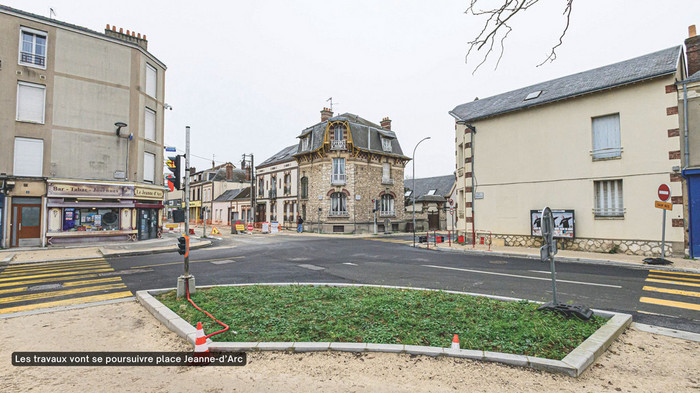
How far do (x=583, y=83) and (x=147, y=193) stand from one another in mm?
25532

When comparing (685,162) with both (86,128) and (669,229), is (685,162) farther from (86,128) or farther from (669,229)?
(86,128)

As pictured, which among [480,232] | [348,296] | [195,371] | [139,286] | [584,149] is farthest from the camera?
[480,232]

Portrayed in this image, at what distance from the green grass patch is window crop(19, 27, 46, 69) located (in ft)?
63.6

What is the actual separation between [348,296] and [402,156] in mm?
30584

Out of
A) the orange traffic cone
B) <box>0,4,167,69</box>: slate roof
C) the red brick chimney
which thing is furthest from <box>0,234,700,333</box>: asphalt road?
<box>0,4,167,69</box>: slate roof

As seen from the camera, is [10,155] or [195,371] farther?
[10,155]

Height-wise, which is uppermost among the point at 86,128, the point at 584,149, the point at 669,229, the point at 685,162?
the point at 86,128

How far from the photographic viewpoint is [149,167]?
21.8m

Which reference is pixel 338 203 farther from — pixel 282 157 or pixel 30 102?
pixel 30 102

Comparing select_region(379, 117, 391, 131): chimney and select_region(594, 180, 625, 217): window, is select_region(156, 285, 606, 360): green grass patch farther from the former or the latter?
select_region(379, 117, 391, 131): chimney

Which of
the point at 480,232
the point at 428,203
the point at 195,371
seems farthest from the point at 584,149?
the point at 428,203

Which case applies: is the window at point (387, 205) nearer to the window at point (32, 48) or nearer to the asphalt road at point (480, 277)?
the asphalt road at point (480, 277)

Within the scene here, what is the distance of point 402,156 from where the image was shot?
35.9 metres

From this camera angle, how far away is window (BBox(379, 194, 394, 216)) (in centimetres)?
3384
